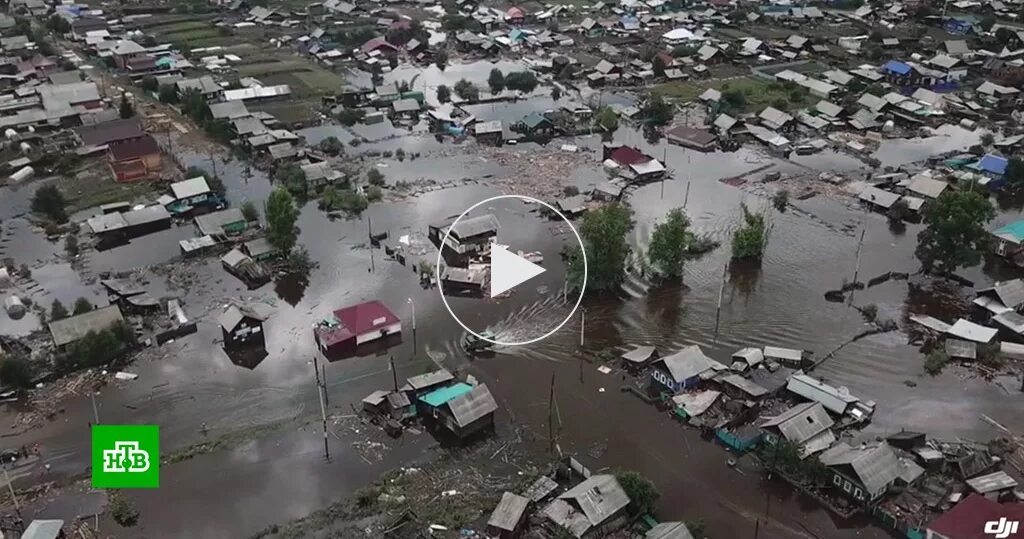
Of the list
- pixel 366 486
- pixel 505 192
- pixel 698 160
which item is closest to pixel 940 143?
pixel 698 160

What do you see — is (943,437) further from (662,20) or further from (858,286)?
(662,20)

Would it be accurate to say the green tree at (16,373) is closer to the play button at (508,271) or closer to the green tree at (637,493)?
the play button at (508,271)

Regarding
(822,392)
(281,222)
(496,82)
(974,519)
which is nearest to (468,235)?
(281,222)

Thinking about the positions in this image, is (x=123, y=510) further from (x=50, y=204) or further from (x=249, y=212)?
(x=50, y=204)

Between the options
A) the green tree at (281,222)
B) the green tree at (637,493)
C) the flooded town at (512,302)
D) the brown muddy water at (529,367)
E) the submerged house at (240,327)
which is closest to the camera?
the green tree at (637,493)

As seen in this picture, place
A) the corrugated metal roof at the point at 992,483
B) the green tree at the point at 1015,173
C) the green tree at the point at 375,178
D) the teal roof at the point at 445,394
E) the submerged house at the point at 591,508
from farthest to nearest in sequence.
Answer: the green tree at the point at 375,178 < the green tree at the point at 1015,173 < the teal roof at the point at 445,394 < the corrugated metal roof at the point at 992,483 < the submerged house at the point at 591,508

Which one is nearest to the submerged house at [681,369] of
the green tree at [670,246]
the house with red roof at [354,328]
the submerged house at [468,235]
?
the green tree at [670,246]

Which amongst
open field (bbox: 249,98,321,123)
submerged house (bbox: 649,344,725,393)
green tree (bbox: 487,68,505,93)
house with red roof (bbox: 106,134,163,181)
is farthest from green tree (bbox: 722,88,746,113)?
house with red roof (bbox: 106,134,163,181)

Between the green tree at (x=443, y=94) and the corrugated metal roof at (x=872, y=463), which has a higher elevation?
the green tree at (x=443, y=94)
